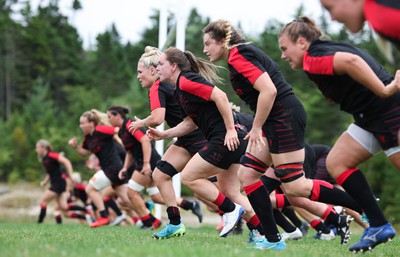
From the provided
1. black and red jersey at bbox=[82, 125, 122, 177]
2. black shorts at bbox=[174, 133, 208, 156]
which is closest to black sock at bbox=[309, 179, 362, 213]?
black shorts at bbox=[174, 133, 208, 156]

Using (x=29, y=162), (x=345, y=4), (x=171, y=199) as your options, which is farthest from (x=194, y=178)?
(x=29, y=162)

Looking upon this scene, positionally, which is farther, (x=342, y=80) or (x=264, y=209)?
(x=264, y=209)

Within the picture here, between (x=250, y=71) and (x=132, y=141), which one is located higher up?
(x=250, y=71)

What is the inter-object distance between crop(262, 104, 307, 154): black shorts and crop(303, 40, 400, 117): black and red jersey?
1.98 ft

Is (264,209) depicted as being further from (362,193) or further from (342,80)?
(342,80)

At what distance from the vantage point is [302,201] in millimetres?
7930

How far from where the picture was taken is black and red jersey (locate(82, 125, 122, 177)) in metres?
11.9

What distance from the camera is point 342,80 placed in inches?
198

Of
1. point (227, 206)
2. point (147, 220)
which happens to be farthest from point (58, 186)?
point (227, 206)

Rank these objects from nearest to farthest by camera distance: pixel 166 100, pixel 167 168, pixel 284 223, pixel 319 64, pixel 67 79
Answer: pixel 319 64 → pixel 167 168 → pixel 166 100 → pixel 284 223 → pixel 67 79

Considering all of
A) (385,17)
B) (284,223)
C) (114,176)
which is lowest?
(284,223)

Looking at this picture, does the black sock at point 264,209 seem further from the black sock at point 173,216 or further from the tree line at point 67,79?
the tree line at point 67,79

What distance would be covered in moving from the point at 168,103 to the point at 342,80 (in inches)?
125

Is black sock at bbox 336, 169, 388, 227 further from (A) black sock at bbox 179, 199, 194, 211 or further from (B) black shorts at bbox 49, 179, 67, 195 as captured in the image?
(B) black shorts at bbox 49, 179, 67, 195
